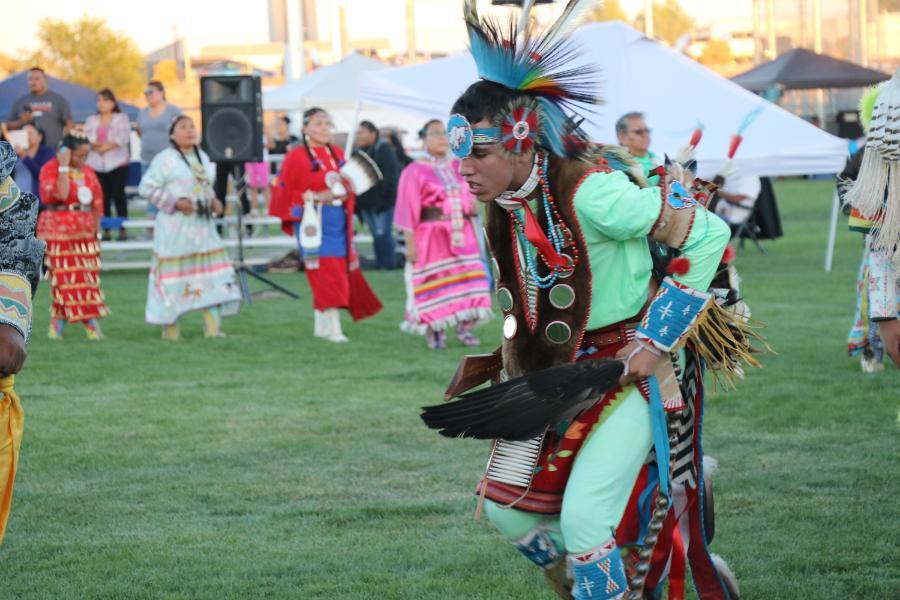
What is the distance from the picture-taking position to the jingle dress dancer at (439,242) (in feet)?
33.4

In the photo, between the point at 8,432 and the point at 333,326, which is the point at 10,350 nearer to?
the point at 8,432

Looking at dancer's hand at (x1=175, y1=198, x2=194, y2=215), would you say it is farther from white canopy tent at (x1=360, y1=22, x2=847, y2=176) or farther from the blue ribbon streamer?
the blue ribbon streamer

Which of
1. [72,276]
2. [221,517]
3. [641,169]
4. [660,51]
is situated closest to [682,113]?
[660,51]

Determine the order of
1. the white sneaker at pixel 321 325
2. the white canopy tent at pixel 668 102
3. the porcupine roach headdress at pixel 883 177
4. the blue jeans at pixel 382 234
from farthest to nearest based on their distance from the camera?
the blue jeans at pixel 382 234, the white canopy tent at pixel 668 102, the white sneaker at pixel 321 325, the porcupine roach headdress at pixel 883 177

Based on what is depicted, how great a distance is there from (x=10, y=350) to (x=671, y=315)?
160 centimetres

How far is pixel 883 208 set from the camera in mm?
4434

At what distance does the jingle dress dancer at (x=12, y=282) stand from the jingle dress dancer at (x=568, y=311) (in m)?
1.04

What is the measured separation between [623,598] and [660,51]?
1228 cm

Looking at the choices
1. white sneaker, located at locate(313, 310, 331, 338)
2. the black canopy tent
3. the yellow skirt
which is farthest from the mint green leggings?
the black canopy tent

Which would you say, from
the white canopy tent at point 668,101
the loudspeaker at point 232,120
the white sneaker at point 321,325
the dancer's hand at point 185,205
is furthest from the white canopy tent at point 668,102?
the dancer's hand at point 185,205

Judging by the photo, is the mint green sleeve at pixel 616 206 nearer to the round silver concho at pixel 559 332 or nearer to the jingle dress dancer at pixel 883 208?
the round silver concho at pixel 559 332

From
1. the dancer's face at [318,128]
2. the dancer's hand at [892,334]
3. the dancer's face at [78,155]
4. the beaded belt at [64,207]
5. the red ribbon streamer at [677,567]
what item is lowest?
the red ribbon streamer at [677,567]

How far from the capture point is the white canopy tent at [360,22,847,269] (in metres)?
14.2

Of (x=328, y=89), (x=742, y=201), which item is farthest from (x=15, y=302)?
(x=328, y=89)
